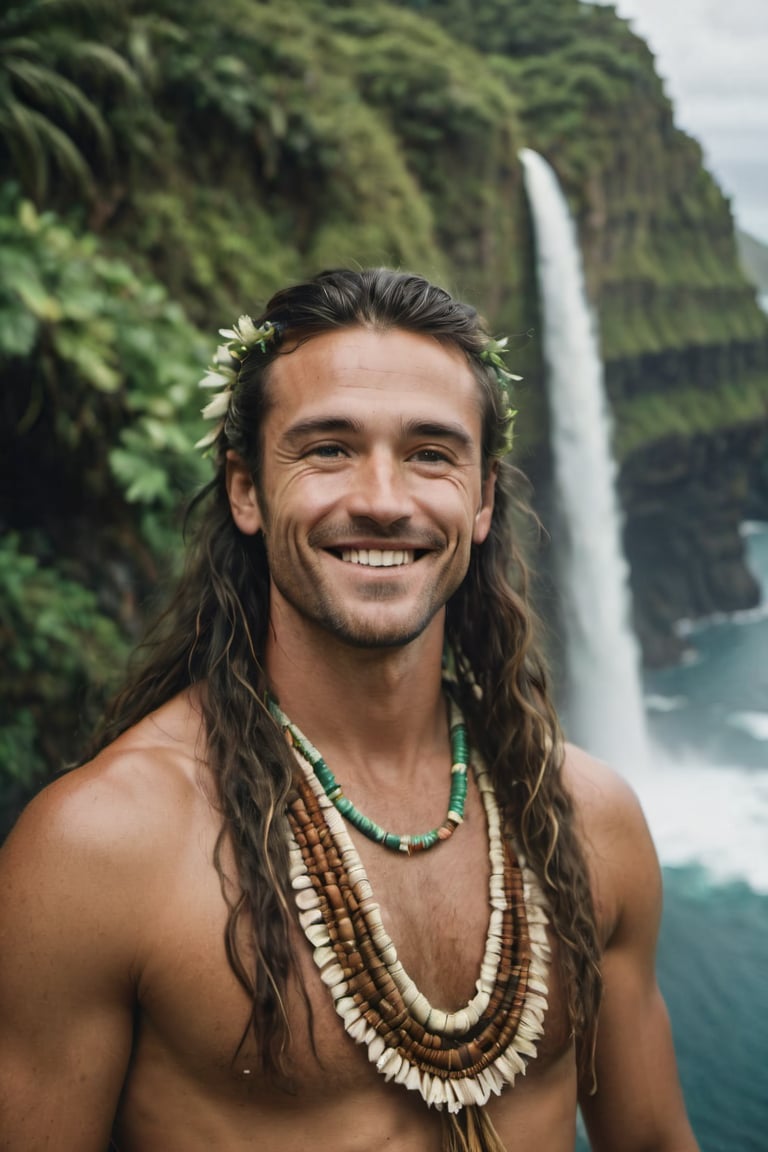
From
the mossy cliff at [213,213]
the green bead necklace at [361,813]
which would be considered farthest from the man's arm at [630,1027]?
the mossy cliff at [213,213]

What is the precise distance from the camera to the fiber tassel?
2.07m

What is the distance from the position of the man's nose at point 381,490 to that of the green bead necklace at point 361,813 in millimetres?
508

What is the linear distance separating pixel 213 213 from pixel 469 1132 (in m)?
7.93

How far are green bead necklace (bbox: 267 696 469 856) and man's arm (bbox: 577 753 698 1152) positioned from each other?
1.12 ft

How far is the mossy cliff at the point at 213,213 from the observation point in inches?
229

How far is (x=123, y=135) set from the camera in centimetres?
770

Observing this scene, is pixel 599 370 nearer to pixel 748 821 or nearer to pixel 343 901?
pixel 748 821

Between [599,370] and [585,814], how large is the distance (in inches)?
622

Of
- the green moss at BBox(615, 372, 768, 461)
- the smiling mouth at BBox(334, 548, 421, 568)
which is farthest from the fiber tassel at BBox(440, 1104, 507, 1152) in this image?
the green moss at BBox(615, 372, 768, 461)

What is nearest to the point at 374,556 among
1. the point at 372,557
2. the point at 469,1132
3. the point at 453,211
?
the point at 372,557

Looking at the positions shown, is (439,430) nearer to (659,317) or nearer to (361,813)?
(361,813)

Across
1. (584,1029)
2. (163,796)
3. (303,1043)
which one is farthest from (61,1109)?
(584,1029)

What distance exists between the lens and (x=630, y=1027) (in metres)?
2.43

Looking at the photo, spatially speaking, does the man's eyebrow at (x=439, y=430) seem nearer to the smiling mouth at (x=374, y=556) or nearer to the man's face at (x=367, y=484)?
the man's face at (x=367, y=484)
